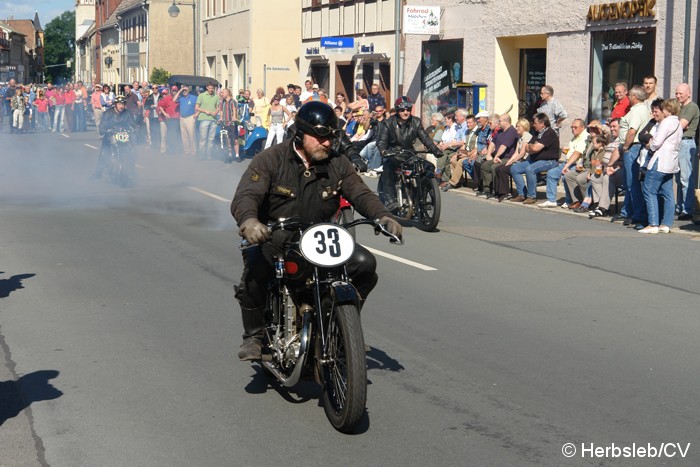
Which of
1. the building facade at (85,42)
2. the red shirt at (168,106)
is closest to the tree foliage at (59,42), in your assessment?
the building facade at (85,42)

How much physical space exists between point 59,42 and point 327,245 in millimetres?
194232

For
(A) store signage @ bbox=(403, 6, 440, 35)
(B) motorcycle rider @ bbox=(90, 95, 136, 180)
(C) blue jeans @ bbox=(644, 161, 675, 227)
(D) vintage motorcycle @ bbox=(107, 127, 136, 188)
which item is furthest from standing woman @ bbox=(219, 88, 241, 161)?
(C) blue jeans @ bbox=(644, 161, 675, 227)

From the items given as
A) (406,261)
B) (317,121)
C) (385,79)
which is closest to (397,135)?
(406,261)

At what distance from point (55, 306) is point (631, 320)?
4565mm

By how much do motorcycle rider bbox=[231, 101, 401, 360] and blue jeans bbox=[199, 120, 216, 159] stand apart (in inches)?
907

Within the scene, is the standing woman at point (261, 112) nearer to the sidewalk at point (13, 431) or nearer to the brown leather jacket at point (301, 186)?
the sidewalk at point (13, 431)

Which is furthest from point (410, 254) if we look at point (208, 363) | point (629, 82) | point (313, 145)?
point (629, 82)

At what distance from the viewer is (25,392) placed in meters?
6.26

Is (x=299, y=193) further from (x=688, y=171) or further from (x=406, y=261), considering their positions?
(x=688, y=171)

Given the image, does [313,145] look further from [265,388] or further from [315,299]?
[265,388]

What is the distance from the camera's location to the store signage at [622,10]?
20.6 m

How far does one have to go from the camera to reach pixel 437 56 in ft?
100

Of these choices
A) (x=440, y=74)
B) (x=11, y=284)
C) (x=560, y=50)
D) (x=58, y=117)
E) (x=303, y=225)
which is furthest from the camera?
(x=58, y=117)

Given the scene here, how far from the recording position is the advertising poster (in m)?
29.4
